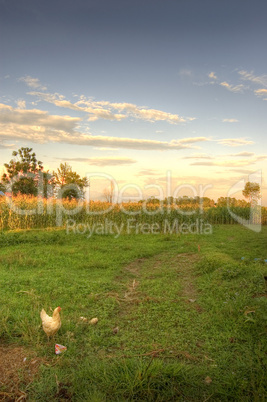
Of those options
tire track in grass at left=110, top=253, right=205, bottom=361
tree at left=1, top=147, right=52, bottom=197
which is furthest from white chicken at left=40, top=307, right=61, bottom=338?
tree at left=1, top=147, right=52, bottom=197

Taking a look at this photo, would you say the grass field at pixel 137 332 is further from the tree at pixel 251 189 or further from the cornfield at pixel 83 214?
the tree at pixel 251 189

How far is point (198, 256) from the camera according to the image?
8641 mm

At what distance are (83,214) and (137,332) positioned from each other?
41.6 ft

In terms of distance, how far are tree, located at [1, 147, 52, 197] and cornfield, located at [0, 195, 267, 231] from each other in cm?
1253

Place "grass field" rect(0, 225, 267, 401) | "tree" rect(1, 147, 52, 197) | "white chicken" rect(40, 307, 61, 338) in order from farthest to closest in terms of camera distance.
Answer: "tree" rect(1, 147, 52, 197), "white chicken" rect(40, 307, 61, 338), "grass field" rect(0, 225, 267, 401)

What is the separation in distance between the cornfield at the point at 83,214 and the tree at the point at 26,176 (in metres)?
12.5

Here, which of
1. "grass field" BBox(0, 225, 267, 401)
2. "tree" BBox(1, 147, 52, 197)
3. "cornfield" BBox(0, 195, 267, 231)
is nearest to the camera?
"grass field" BBox(0, 225, 267, 401)

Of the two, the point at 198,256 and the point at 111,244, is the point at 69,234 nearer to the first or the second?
the point at 111,244

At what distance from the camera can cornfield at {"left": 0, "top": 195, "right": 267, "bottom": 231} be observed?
14.8 meters

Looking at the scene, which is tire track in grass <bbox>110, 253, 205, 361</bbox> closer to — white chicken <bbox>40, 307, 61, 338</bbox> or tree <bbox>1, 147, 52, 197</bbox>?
white chicken <bbox>40, 307, 61, 338</bbox>

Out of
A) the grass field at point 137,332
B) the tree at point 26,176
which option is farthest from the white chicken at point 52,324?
the tree at point 26,176

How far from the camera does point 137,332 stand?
401cm

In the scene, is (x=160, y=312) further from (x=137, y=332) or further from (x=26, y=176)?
(x=26, y=176)

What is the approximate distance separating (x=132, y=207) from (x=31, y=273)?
1022 centimetres
